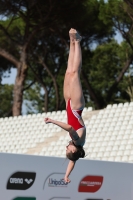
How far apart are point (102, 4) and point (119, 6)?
3.63 m

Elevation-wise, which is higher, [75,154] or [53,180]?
[75,154]

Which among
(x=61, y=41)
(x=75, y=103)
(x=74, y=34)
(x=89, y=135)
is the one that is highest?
(x=61, y=41)

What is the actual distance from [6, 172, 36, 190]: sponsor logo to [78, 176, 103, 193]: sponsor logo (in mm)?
1082

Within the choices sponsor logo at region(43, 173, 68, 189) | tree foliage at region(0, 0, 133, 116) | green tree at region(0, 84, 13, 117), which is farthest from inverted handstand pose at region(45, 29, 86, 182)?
green tree at region(0, 84, 13, 117)

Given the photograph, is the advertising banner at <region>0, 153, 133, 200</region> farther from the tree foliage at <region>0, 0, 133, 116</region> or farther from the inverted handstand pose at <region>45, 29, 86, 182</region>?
the tree foliage at <region>0, 0, 133, 116</region>

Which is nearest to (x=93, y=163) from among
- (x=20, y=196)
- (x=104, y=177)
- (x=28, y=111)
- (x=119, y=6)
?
(x=104, y=177)

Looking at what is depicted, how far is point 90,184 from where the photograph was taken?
10320mm

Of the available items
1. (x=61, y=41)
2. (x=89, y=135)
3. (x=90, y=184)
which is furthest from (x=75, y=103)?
(x=61, y=41)

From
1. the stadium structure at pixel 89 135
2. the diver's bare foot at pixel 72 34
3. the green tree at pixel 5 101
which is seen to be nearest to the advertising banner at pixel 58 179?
the diver's bare foot at pixel 72 34

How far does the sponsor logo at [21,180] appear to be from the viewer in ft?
30.7

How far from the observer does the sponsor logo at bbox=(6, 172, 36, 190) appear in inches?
368

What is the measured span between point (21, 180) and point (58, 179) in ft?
2.61

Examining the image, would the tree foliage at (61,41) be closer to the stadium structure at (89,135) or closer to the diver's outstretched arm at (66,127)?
the stadium structure at (89,135)

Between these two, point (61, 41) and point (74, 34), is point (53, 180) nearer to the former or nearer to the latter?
point (74, 34)
